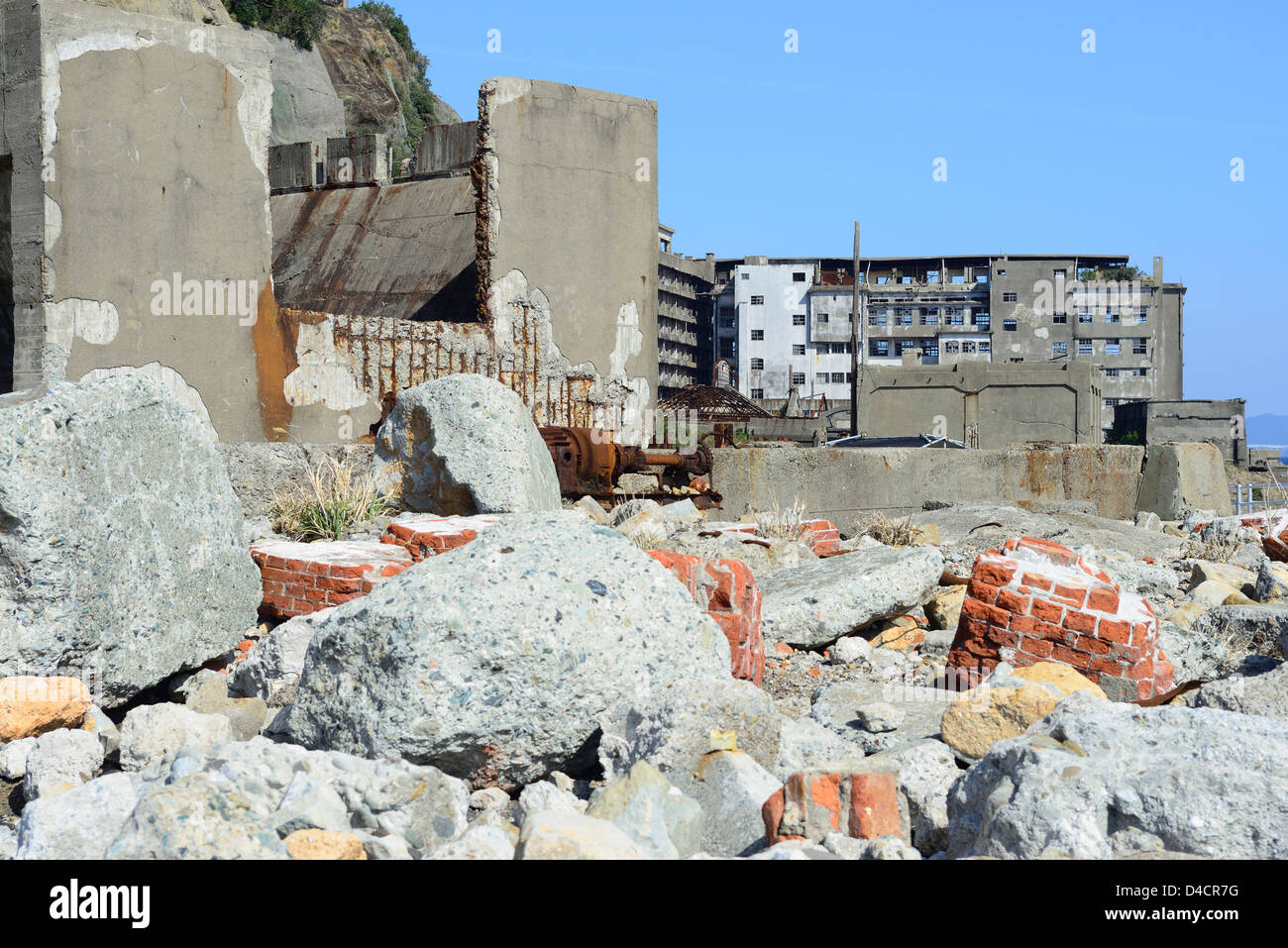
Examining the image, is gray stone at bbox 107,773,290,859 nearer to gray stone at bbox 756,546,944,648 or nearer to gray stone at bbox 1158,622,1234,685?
gray stone at bbox 756,546,944,648

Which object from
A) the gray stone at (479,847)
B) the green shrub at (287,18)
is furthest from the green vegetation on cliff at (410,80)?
the gray stone at (479,847)

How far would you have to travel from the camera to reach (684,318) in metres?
77.6

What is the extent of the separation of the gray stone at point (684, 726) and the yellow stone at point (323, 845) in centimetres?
85

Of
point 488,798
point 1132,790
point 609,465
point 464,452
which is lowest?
point 488,798

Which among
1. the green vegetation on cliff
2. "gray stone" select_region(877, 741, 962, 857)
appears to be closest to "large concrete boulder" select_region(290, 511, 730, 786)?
"gray stone" select_region(877, 741, 962, 857)

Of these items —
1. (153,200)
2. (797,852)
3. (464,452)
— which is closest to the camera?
(797,852)

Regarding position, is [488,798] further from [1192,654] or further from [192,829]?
[1192,654]

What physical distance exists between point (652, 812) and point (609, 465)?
6785 mm

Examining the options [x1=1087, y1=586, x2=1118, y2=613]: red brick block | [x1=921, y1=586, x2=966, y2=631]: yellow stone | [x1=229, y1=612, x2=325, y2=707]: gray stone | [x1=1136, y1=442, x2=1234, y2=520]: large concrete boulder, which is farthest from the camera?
[x1=1136, y1=442, x2=1234, y2=520]: large concrete boulder

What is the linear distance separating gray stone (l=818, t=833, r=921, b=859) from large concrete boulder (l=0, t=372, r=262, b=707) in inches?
111

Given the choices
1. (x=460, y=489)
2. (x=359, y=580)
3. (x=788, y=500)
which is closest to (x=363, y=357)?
(x=460, y=489)

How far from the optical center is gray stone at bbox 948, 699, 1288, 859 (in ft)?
8.38

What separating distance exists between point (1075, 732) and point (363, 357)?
810 centimetres

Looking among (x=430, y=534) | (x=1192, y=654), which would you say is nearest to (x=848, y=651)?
(x=1192, y=654)
